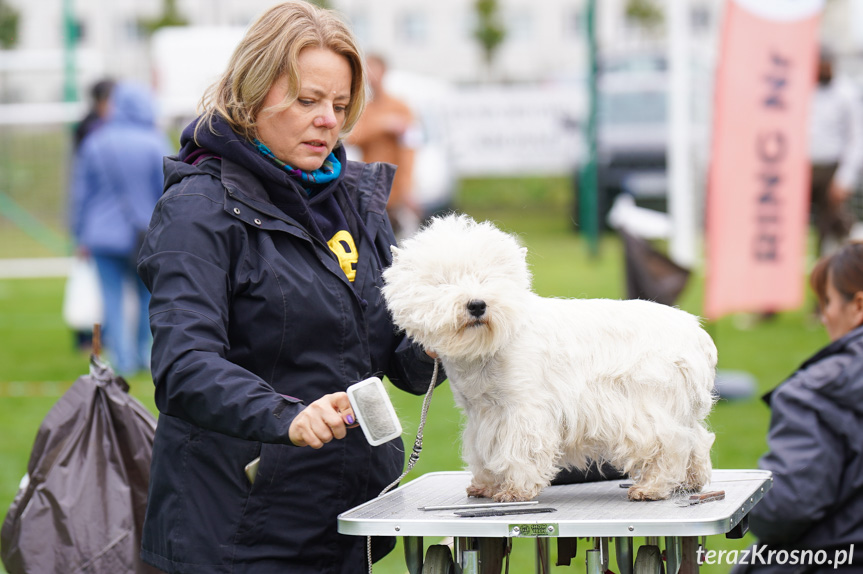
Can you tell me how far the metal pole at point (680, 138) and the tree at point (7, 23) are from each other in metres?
11.4

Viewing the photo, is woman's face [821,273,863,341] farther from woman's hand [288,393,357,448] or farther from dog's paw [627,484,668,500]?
woman's hand [288,393,357,448]

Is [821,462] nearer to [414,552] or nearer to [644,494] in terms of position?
[644,494]

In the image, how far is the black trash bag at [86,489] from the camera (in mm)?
2861

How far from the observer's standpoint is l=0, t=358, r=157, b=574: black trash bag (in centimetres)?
286

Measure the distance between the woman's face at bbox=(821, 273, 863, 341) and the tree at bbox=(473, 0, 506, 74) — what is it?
99.5 ft

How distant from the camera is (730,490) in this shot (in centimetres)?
268

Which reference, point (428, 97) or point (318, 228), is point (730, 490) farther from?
point (428, 97)

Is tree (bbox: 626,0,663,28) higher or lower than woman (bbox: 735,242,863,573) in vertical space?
higher

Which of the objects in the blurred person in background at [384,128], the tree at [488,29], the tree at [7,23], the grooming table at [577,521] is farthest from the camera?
the tree at [488,29]

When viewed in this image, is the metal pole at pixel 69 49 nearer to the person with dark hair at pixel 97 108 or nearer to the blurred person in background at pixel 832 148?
the person with dark hair at pixel 97 108

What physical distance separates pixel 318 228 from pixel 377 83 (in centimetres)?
717

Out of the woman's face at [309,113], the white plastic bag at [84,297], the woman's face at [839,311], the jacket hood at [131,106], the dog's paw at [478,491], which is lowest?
the white plastic bag at [84,297]

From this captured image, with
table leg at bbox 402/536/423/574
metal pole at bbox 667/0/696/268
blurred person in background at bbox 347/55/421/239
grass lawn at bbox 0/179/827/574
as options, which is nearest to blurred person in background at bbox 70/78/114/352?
grass lawn at bbox 0/179/827/574

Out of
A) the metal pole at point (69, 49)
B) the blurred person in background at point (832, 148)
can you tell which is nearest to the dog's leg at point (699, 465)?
the blurred person in background at point (832, 148)
